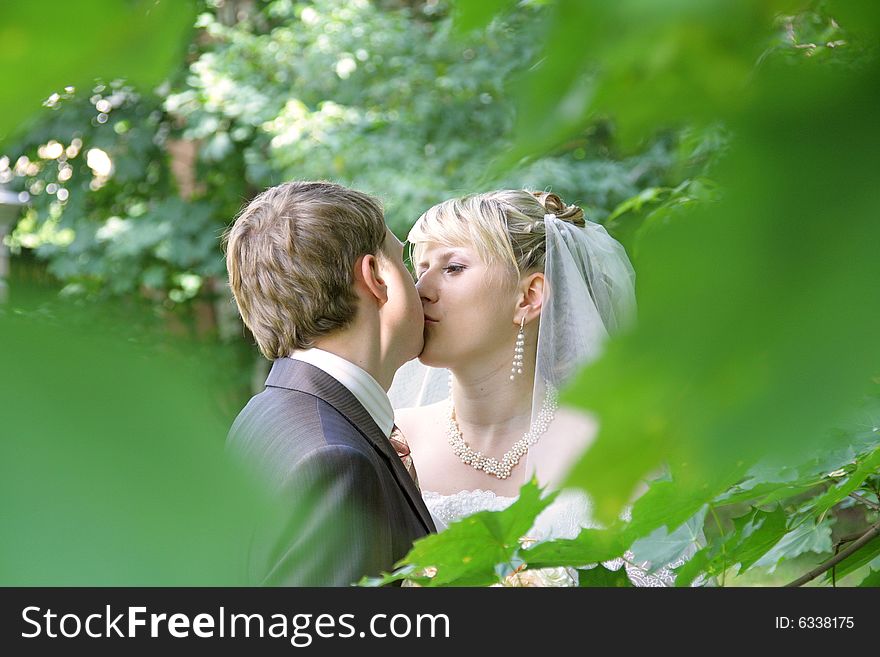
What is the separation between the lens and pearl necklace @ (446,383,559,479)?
2621 millimetres

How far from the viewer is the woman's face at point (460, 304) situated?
2584 millimetres

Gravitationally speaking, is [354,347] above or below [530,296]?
below

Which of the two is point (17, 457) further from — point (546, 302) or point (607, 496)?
point (546, 302)

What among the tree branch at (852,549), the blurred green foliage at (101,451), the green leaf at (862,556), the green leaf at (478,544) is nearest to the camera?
the blurred green foliage at (101,451)

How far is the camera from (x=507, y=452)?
273cm

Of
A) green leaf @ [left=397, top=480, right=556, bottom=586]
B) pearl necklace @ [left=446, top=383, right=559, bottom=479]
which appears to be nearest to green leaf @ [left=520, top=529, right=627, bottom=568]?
green leaf @ [left=397, top=480, right=556, bottom=586]

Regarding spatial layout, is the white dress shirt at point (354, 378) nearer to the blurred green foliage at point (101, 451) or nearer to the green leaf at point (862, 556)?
the green leaf at point (862, 556)

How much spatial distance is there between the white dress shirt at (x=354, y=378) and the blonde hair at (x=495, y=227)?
2.31ft

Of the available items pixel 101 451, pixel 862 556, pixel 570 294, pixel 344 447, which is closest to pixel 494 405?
pixel 570 294

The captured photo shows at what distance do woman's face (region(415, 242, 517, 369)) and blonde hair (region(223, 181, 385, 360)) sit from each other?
45 cm

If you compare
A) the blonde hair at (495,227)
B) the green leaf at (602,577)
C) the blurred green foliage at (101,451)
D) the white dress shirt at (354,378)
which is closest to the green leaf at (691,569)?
the green leaf at (602,577)

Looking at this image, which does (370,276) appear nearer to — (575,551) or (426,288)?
(426,288)

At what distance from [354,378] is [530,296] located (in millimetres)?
940
